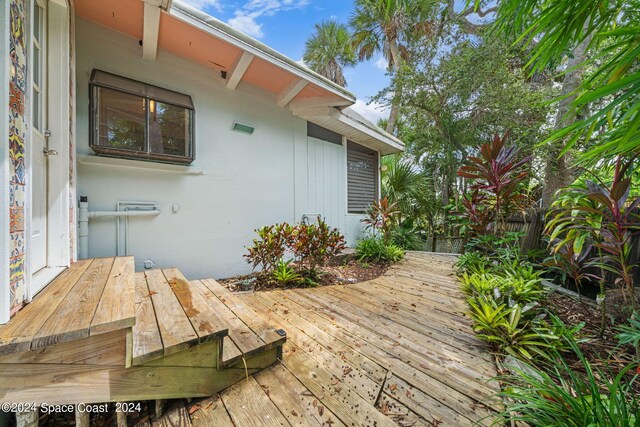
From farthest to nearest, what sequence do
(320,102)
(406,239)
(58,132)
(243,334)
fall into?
(406,239) → (320,102) → (58,132) → (243,334)

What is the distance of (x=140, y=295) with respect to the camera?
6.21 feet

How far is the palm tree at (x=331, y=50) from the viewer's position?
943cm

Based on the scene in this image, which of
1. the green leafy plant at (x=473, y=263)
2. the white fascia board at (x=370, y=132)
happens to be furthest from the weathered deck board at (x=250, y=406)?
the white fascia board at (x=370, y=132)

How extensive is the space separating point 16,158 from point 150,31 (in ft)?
7.47

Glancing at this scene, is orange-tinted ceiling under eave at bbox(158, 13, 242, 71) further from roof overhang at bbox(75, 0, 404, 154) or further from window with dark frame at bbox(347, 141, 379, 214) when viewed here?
window with dark frame at bbox(347, 141, 379, 214)

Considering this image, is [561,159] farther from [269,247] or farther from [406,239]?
[269,247]

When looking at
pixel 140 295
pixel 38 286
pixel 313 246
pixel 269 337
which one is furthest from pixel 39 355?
pixel 313 246

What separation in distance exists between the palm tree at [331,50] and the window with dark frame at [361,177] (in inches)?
219

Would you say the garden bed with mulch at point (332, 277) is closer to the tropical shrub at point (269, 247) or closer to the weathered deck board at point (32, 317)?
the tropical shrub at point (269, 247)

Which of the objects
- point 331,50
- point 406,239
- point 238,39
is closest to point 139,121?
point 238,39

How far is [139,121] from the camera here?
2.76 metres

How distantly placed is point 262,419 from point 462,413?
102 centimetres

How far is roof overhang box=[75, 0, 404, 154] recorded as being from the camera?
2.48 meters

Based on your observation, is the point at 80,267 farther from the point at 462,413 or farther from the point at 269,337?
the point at 462,413
